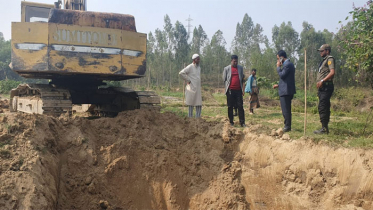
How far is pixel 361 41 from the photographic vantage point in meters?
7.38

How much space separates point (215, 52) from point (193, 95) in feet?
146

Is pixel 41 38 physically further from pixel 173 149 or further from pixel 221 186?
pixel 221 186

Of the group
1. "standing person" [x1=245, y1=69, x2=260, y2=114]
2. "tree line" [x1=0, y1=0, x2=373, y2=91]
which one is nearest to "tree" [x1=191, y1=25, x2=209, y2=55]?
"tree line" [x1=0, y1=0, x2=373, y2=91]

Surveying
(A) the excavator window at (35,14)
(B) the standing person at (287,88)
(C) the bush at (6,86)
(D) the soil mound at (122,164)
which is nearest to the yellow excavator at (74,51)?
(A) the excavator window at (35,14)

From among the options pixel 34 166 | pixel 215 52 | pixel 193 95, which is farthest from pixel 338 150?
pixel 215 52

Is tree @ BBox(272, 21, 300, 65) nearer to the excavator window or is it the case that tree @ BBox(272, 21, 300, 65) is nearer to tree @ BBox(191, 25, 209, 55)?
tree @ BBox(191, 25, 209, 55)

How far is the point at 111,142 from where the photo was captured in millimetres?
6125

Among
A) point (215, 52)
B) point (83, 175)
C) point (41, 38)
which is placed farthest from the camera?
point (215, 52)

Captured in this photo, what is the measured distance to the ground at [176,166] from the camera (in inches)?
198

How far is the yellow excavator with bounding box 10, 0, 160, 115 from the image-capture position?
740 cm

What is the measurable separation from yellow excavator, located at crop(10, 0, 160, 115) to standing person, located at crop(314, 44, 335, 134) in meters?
3.83

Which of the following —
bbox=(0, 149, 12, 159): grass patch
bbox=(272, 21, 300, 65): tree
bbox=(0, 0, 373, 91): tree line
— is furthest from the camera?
bbox=(272, 21, 300, 65): tree

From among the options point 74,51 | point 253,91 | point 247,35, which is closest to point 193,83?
point 74,51

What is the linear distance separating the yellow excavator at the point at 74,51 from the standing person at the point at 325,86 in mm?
3831
